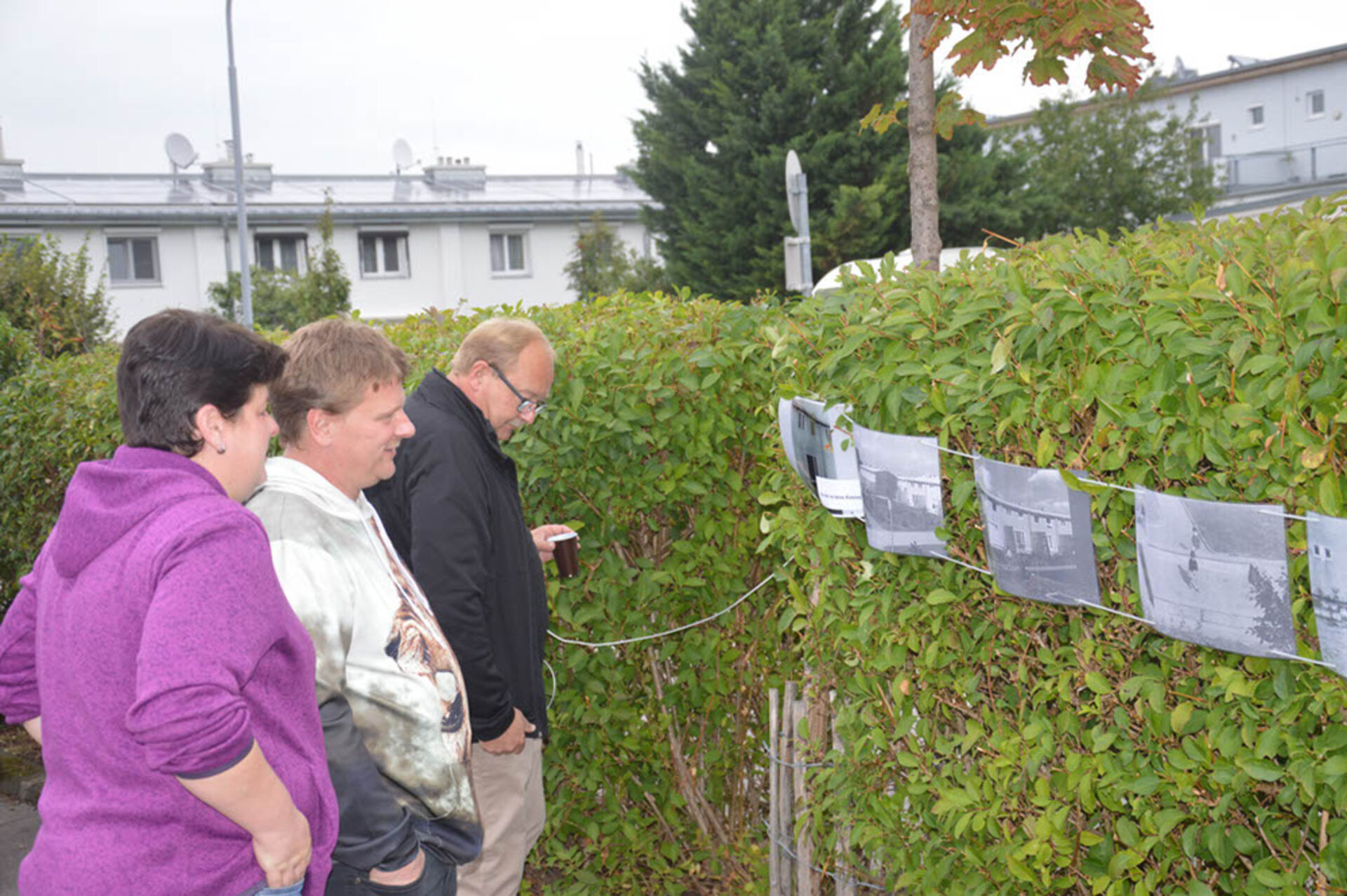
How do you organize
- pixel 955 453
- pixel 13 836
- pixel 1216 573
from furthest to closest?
pixel 13 836, pixel 955 453, pixel 1216 573

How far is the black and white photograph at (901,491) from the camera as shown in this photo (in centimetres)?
290

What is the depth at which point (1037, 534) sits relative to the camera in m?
2.60

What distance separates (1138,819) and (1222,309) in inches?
44.7

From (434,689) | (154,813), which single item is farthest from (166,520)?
(434,689)

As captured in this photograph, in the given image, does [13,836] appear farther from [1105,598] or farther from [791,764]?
[1105,598]

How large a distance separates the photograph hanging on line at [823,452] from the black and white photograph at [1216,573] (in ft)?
2.96

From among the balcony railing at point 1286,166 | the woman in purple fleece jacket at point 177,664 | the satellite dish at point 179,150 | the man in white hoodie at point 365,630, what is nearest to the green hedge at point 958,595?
the man in white hoodie at point 365,630

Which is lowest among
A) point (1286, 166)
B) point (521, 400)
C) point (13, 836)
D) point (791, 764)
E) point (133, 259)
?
point (13, 836)

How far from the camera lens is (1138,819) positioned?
2.61 m

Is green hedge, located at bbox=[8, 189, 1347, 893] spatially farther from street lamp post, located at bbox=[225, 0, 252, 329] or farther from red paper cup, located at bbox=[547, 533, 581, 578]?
street lamp post, located at bbox=[225, 0, 252, 329]

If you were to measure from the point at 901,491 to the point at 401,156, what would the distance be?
4370cm

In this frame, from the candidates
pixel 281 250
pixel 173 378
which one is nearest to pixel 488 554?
pixel 173 378

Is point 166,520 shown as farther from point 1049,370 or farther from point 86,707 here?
point 1049,370

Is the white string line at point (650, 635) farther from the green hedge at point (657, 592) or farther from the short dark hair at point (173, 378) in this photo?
the short dark hair at point (173, 378)
